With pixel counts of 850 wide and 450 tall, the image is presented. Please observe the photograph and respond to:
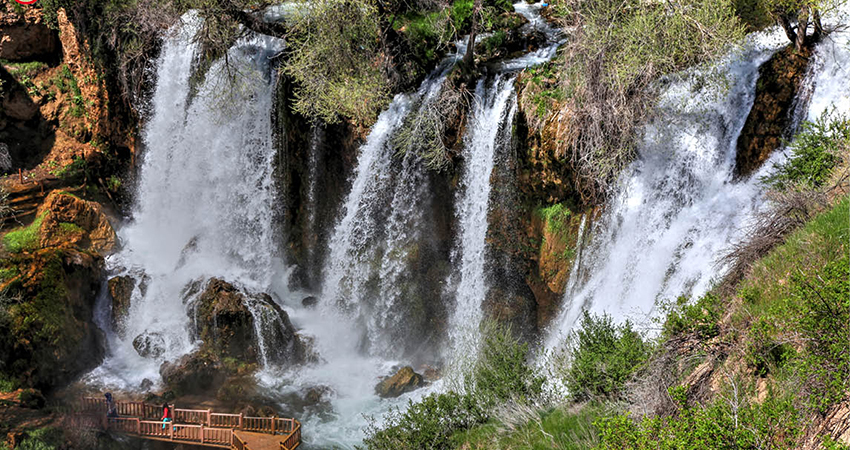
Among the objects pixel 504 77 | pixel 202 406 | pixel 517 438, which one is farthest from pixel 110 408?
pixel 504 77

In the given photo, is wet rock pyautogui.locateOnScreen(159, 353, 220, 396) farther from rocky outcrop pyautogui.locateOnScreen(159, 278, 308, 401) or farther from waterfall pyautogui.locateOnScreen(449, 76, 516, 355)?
waterfall pyautogui.locateOnScreen(449, 76, 516, 355)

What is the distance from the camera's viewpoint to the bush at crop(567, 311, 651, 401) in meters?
8.41

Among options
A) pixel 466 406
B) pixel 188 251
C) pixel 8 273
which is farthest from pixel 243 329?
pixel 466 406

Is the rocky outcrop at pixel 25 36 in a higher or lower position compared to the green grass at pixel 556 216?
higher

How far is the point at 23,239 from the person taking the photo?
1867 centimetres

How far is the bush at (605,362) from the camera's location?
8.41m

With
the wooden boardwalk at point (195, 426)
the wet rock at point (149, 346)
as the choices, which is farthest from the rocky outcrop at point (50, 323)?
the wooden boardwalk at point (195, 426)

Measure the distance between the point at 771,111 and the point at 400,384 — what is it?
34.1ft

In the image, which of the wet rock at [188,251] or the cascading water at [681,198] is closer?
the cascading water at [681,198]

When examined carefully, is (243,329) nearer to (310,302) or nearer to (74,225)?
(310,302)

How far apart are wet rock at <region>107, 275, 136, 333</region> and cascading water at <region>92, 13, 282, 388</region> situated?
0.19 m

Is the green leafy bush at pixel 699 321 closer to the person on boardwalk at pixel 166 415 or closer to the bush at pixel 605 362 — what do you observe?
the bush at pixel 605 362

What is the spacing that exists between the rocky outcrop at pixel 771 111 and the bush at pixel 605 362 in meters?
5.01

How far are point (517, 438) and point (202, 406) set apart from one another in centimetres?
954
